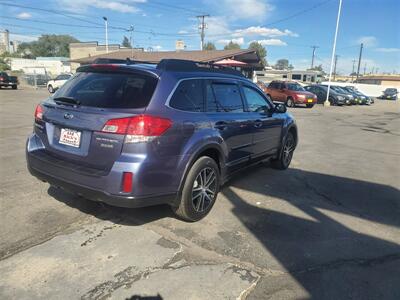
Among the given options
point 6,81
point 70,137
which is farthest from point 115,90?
point 6,81

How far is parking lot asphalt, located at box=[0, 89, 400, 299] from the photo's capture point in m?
3.04

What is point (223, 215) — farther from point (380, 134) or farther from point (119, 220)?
point (380, 134)

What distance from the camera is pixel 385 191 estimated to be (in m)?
5.95

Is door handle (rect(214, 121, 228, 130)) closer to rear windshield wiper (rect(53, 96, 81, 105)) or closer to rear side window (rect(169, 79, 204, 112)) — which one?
rear side window (rect(169, 79, 204, 112))

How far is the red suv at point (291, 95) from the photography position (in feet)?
81.5

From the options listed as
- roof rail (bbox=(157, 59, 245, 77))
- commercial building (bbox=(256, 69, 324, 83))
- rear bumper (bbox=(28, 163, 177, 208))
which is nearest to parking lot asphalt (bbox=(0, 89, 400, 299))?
rear bumper (bbox=(28, 163, 177, 208))

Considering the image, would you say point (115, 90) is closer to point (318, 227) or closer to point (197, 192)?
→ point (197, 192)

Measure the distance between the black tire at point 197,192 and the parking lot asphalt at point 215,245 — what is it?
0.15m

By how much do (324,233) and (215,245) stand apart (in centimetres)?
134

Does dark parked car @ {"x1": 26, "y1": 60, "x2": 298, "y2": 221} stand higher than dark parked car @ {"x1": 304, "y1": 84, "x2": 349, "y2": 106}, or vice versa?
dark parked car @ {"x1": 26, "y1": 60, "x2": 298, "y2": 221}

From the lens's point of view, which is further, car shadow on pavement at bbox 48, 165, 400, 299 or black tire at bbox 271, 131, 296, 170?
black tire at bbox 271, 131, 296, 170

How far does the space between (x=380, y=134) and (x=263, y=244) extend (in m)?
11.1

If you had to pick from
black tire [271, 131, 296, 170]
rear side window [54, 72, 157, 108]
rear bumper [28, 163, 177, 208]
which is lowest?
black tire [271, 131, 296, 170]

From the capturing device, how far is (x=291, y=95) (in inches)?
988
